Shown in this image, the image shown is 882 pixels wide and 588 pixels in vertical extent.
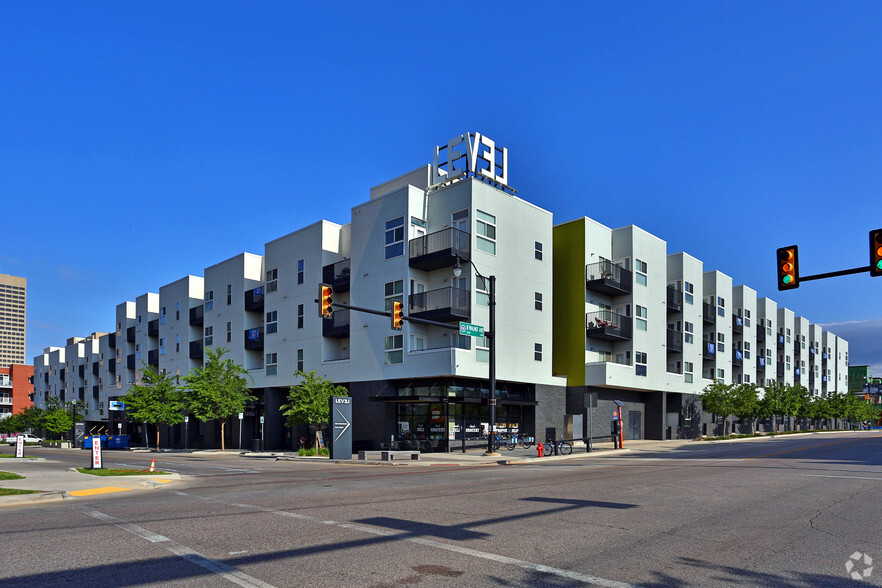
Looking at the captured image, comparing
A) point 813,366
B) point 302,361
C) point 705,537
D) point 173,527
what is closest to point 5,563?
point 173,527

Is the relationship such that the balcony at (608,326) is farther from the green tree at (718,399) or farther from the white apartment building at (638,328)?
the green tree at (718,399)

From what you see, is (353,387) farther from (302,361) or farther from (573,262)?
(573,262)

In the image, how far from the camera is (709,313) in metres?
65.1

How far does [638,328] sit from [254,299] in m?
30.5

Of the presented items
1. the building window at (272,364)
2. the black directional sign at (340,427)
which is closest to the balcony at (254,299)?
the building window at (272,364)

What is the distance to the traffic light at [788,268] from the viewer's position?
18.3 m

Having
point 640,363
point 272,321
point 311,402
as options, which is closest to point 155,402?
point 272,321

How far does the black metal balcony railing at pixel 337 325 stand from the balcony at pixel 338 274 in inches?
68.0

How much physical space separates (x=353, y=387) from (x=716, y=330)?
39658mm

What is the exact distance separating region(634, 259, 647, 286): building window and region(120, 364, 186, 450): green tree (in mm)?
37733

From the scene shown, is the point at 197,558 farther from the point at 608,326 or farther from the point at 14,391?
the point at 14,391

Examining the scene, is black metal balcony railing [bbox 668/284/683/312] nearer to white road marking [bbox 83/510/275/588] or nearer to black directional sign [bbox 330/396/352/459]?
black directional sign [bbox 330/396/352/459]

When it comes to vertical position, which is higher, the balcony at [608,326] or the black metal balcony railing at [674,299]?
the black metal balcony railing at [674,299]

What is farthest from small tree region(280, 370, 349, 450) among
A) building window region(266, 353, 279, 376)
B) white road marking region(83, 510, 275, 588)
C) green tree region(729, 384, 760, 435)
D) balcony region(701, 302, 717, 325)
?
balcony region(701, 302, 717, 325)
